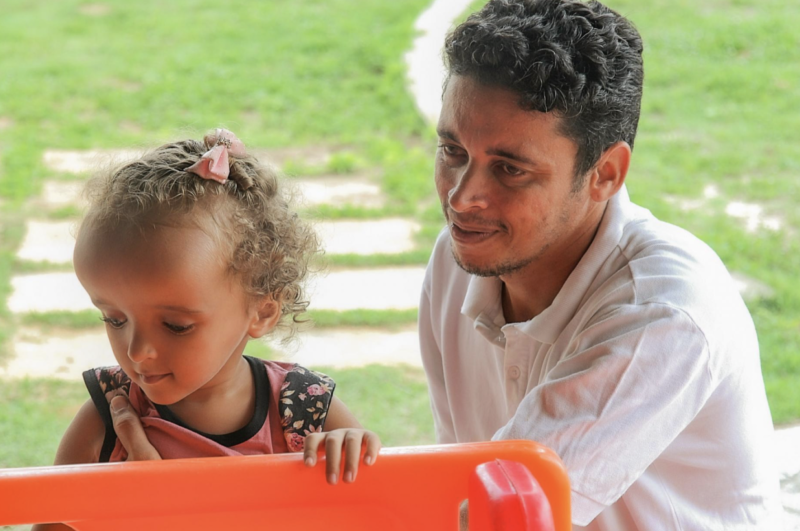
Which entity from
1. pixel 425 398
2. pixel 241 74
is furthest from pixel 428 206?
pixel 241 74

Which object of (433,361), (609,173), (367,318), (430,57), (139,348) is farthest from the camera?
(430,57)

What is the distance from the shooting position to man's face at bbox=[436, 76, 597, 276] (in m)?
1.73

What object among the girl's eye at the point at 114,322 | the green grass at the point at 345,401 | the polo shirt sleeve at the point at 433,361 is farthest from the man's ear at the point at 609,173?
the green grass at the point at 345,401

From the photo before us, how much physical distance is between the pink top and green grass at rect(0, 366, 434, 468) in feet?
5.01

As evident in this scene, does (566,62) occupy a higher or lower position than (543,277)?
higher

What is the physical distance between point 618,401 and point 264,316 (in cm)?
64

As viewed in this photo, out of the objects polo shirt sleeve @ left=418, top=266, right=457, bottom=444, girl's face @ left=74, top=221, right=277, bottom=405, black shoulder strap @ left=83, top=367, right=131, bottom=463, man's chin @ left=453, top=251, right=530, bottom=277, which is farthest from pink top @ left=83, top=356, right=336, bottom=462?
polo shirt sleeve @ left=418, top=266, right=457, bottom=444

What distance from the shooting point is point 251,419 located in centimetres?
168

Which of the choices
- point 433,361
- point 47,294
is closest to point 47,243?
point 47,294

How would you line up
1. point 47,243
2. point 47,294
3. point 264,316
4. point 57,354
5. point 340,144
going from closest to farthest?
point 264,316
point 57,354
point 47,294
point 47,243
point 340,144

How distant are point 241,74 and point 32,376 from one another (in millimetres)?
3222

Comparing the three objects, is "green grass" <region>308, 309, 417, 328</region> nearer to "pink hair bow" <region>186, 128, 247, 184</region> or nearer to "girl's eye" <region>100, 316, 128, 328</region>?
"pink hair bow" <region>186, 128, 247, 184</region>

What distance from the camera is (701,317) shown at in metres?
1.56

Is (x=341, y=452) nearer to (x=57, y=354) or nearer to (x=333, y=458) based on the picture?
(x=333, y=458)
